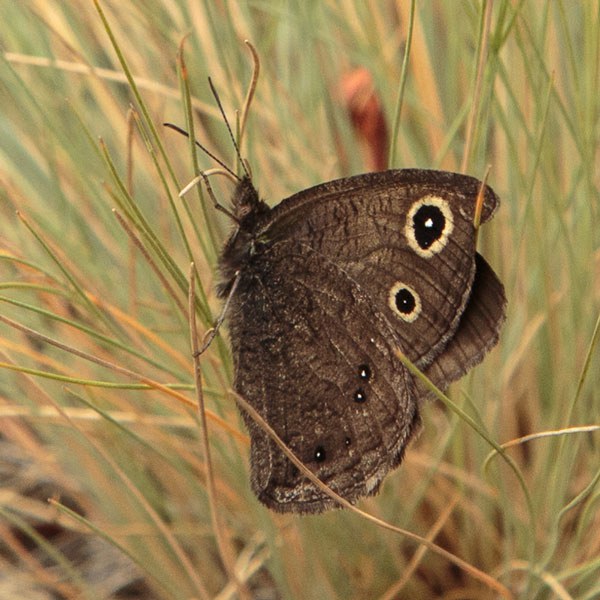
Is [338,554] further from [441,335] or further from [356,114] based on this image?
[356,114]

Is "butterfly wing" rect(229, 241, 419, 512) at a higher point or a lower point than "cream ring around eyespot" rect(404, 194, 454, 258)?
lower

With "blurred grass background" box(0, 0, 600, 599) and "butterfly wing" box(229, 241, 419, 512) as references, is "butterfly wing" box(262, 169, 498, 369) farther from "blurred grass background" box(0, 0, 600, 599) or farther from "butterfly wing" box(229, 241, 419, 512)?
"blurred grass background" box(0, 0, 600, 599)

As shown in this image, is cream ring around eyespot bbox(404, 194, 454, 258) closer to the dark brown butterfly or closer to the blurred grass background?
the dark brown butterfly

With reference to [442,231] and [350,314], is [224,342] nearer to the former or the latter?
[350,314]

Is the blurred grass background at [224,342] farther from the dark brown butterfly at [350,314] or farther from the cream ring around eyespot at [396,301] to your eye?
the cream ring around eyespot at [396,301]

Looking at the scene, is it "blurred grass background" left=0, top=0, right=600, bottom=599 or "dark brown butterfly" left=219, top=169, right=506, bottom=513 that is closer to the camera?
"dark brown butterfly" left=219, top=169, right=506, bottom=513

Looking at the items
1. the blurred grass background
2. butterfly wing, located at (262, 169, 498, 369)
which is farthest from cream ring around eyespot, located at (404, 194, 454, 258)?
the blurred grass background

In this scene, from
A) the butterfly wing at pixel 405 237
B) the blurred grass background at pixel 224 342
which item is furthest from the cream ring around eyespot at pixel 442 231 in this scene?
the blurred grass background at pixel 224 342

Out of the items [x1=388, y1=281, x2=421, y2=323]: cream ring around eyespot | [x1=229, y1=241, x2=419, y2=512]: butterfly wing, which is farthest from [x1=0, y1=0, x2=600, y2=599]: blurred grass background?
[x1=388, y1=281, x2=421, y2=323]: cream ring around eyespot
